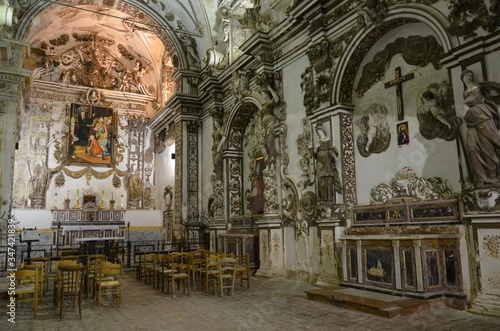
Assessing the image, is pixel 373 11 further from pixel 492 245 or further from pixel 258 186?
pixel 258 186

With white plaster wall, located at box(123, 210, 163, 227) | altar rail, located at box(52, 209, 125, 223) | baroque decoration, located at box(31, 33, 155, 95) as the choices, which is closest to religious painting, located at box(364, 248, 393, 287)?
white plaster wall, located at box(123, 210, 163, 227)

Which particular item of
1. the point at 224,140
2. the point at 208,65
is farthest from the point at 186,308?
the point at 208,65

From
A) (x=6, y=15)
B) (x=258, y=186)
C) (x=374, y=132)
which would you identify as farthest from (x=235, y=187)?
(x=6, y=15)

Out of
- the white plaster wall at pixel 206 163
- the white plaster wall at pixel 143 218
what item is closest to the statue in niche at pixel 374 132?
the white plaster wall at pixel 206 163

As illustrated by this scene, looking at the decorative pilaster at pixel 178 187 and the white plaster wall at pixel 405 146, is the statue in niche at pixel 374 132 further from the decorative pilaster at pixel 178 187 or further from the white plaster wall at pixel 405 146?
the decorative pilaster at pixel 178 187

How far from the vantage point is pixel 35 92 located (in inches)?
707

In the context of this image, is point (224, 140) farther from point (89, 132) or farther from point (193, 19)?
point (89, 132)

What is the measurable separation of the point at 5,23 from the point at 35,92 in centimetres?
709

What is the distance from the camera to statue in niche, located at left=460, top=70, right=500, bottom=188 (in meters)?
5.31

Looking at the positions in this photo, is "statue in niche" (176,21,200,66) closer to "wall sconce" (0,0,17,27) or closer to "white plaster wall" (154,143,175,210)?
"white plaster wall" (154,143,175,210)

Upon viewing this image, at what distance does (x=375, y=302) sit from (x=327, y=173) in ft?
10.2

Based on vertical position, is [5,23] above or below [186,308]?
above

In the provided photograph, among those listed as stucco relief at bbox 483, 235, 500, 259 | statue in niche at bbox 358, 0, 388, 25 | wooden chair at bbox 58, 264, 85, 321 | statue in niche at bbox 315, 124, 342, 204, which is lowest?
Result: wooden chair at bbox 58, 264, 85, 321

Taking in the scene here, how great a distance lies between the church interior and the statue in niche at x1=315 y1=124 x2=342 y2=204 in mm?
45
